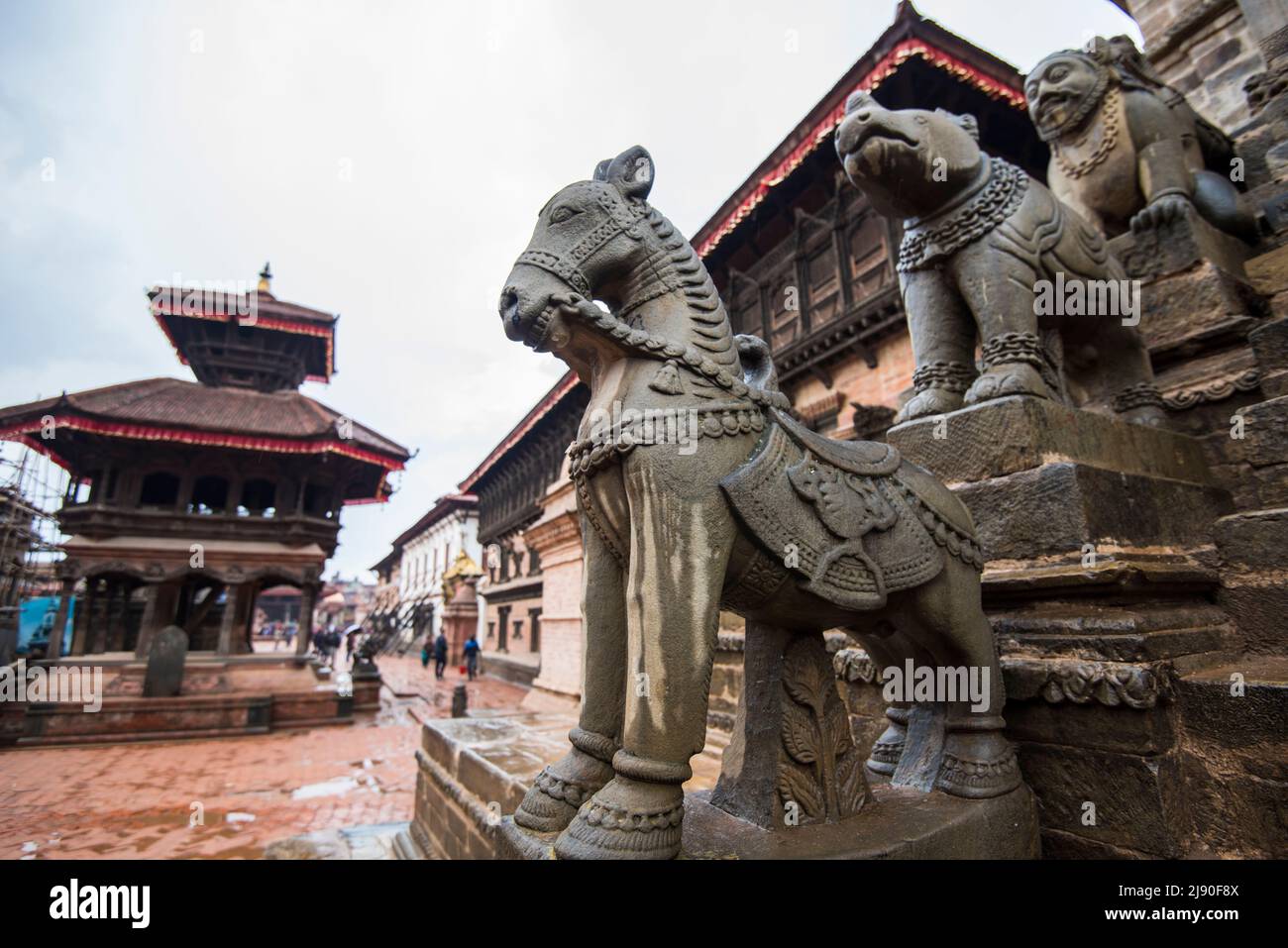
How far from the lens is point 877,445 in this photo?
195cm

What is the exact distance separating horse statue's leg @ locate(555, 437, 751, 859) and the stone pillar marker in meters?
13.3

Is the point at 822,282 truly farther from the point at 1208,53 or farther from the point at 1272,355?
the point at 1272,355

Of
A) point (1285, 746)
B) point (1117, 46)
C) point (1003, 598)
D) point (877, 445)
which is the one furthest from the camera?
point (1117, 46)

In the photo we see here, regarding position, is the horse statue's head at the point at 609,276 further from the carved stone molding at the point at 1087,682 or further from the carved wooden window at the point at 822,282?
the carved wooden window at the point at 822,282

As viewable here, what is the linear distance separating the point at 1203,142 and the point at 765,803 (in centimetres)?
447

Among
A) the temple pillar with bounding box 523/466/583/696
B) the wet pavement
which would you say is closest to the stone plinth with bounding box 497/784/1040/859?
the wet pavement

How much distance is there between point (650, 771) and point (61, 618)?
18181mm

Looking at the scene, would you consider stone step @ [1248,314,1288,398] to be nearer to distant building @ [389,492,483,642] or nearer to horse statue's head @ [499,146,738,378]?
horse statue's head @ [499,146,738,378]

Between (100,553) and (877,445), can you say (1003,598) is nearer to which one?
(877,445)

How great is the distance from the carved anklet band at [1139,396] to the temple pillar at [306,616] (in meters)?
16.7

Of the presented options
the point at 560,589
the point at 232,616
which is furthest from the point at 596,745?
the point at 232,616

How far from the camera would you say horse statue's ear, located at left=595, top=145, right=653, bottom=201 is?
179cm
